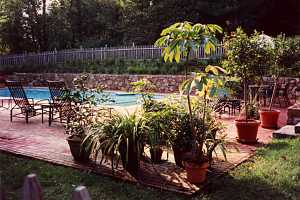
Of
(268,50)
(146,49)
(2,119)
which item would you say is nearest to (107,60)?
(146,49)

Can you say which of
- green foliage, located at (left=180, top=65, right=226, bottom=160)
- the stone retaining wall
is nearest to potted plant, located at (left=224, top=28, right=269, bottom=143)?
green foliage, located at (left=180, top=65, right=226, bottom=160)

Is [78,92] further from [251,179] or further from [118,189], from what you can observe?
[251,179]

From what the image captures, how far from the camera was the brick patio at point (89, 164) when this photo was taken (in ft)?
13.9

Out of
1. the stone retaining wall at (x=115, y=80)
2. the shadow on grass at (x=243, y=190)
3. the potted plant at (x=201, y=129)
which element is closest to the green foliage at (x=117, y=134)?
the potted plant at (x=201, y=129)

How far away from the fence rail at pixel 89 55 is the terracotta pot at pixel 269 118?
961cm

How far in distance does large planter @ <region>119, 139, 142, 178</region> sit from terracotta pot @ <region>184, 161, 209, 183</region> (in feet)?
2.09

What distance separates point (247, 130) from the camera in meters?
6.04

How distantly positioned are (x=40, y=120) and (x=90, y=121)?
4024 mm

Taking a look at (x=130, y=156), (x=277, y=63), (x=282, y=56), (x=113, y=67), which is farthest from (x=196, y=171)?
(x=113, y=67)

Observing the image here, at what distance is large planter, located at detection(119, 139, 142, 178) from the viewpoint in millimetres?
4324

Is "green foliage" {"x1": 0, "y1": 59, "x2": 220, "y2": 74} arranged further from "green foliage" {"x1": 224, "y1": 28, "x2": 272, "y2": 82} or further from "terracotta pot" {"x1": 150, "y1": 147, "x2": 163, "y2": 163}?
"terracotta pot" {"x1": 150, "y1": 147, "x2": 163, "y2": 163}

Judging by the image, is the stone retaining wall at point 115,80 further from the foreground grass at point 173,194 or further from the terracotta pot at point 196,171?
the terracotta pot at point 196,171

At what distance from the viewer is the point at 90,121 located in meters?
4.92

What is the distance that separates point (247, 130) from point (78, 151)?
2.82m
